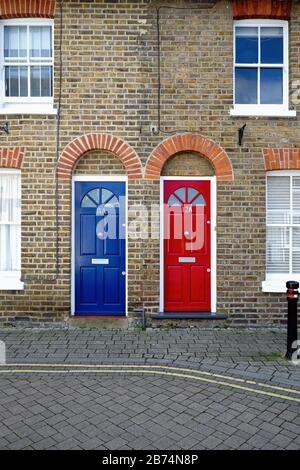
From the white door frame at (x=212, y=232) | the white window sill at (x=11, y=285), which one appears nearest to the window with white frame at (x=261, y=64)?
the white door frame at (x=212, y=232)

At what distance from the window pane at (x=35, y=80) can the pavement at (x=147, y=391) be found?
15.1 ft

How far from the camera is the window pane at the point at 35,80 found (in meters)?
7.66

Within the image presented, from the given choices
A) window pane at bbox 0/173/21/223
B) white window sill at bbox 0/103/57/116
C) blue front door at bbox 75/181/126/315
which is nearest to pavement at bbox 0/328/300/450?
blue front door at bbox 75/181/126/315

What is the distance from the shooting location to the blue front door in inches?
301

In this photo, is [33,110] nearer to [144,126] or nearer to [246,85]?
[144,126]

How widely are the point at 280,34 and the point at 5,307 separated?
7.48 m

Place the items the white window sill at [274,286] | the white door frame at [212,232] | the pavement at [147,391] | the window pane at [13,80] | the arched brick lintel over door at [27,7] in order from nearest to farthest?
1. the pavement at [147,391]
2. the arched brick lintel over door at [27,7]
3. the white window sill at [274,286]
4. the white door frame at [212,232]
5. the window pane at [13,80]

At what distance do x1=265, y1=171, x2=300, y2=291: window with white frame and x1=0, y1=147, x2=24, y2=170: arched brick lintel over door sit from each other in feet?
15.6

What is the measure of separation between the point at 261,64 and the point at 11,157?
5122 mm

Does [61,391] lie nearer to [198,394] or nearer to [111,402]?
[111,402]

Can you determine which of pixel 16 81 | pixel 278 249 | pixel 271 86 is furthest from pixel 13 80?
pixel 278 249

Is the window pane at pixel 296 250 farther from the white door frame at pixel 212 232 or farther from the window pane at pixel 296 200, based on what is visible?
the white door frame at pixel 212 232

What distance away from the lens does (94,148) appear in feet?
24.5
